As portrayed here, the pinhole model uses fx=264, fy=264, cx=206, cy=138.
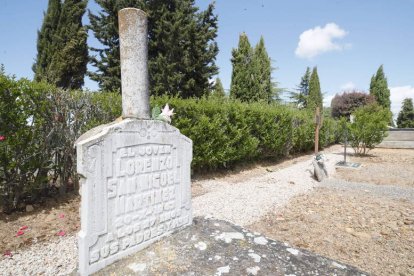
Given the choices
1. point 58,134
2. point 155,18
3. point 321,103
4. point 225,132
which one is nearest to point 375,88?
point 321,103

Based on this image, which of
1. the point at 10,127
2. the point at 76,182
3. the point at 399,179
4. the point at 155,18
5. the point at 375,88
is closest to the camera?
the point at 10,127

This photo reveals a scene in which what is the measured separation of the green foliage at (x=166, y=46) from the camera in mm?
13617

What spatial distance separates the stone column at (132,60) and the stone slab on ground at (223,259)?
1167 millimetres

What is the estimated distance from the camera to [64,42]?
47.0 ft

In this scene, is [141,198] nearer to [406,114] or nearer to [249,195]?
[249,195]

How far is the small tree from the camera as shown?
32812 millimetres

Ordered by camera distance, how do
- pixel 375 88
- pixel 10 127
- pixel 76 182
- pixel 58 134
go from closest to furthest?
pixel 10 127 < pixel 58 134 < pixel 76 182 < pixel 375 88

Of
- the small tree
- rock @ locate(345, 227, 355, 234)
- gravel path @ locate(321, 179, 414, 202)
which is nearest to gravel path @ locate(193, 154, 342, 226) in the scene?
gravel path @ locate(321, 179, 414, 202)

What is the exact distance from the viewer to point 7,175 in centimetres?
407

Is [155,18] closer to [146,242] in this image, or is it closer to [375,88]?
[146,242]

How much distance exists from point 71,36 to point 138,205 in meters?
15.2

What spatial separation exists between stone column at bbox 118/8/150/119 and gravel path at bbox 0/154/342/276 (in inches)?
74.4

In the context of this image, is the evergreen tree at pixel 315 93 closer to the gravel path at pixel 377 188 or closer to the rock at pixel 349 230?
the gravel path at pixel 377 188

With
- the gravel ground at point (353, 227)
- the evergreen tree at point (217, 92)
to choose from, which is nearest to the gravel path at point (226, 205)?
the gravel ground at point (353, 227)
